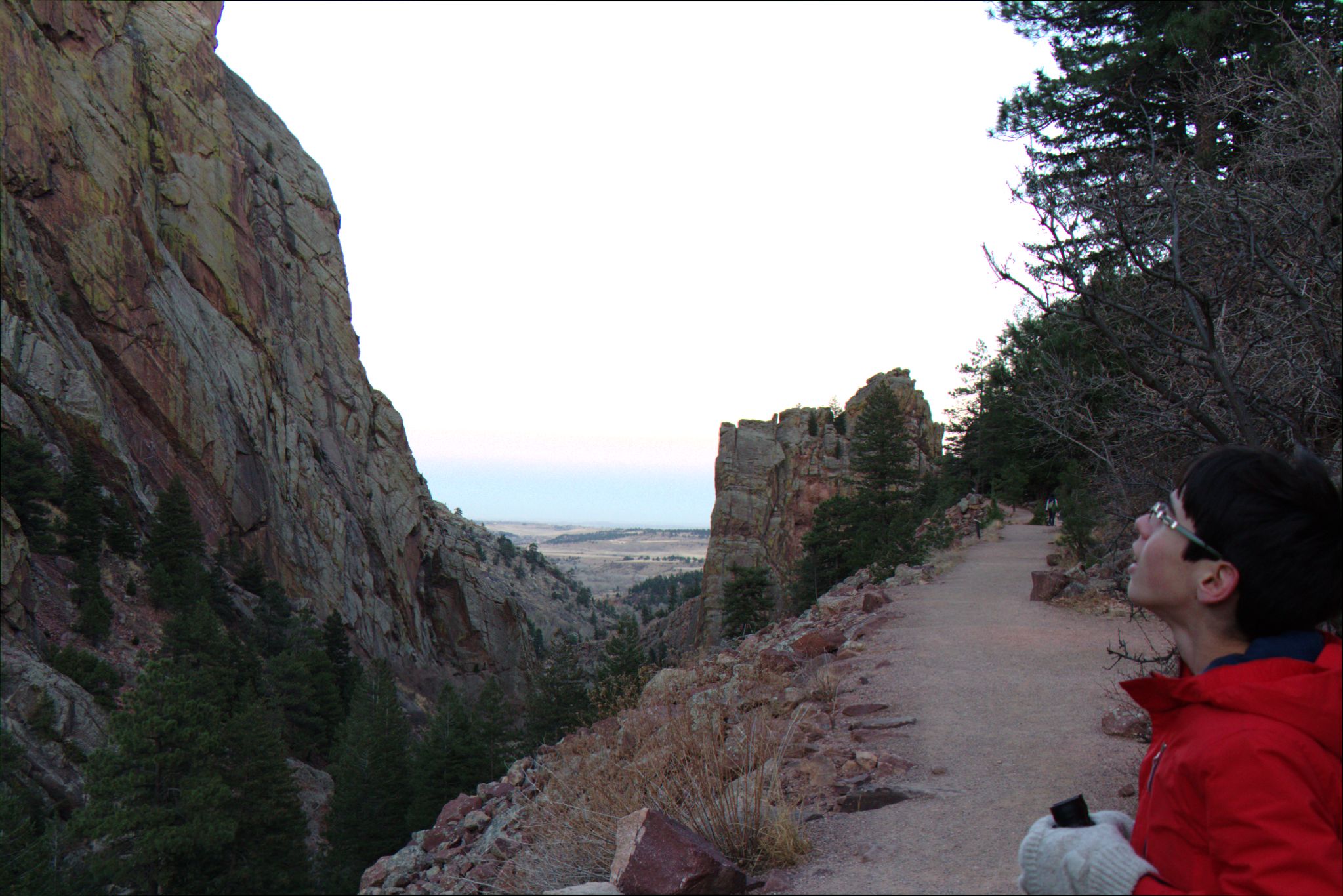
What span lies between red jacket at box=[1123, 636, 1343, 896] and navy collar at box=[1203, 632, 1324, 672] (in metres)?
0.03

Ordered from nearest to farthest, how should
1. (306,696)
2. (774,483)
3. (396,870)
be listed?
(396,870)
(306,696)
(774,483)

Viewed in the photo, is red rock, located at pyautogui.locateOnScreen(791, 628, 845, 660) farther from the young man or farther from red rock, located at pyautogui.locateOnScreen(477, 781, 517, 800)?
the young man

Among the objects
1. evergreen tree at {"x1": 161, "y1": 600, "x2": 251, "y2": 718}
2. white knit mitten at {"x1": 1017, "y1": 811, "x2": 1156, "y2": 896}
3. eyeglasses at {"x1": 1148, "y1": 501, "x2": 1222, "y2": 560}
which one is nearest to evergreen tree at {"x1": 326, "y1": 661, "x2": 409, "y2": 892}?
evergreen tree at {"x1": 161, "y1": 600, "x2": 251, "y2": 718}

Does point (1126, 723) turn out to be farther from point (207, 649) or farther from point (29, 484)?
point (29, 484)

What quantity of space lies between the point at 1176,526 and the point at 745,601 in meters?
29.6

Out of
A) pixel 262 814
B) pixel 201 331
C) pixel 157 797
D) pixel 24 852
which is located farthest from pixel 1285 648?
pixel 201 331

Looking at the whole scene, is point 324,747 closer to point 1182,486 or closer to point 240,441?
point 240,441

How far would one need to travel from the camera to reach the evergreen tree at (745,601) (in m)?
30.4

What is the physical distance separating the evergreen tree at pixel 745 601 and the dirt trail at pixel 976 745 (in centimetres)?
1783

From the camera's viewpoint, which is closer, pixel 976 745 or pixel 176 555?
pixel 976 745

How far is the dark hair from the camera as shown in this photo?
1.61 m

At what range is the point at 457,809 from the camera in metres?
9.09

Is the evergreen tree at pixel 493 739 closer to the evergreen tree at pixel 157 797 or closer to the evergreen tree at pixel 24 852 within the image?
the evergreen tree at pixel 157 797

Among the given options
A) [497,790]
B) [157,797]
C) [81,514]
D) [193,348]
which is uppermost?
[193,348]
